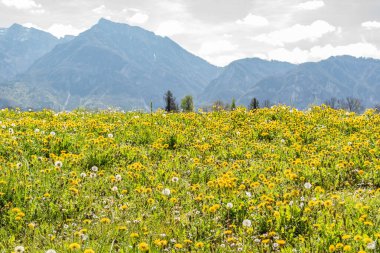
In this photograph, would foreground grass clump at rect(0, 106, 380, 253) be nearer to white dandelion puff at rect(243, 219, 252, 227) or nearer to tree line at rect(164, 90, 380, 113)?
white dandelion puff at rect(243, 219, 252, 227)

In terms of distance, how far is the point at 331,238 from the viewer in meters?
5.23

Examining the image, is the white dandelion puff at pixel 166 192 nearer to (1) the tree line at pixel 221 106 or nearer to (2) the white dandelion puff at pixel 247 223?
(2) the white dandelion puff at pixel 247 223

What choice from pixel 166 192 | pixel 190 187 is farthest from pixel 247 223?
pixel 190 187

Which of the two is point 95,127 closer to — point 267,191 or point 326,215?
point 267,191

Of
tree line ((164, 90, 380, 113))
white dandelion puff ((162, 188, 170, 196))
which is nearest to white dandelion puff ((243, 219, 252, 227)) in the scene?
white dandelion puff ((162, 188, 170, 196))

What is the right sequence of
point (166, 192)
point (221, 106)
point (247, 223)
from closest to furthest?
point (247, 223), point (166, 192), point (221, 106)

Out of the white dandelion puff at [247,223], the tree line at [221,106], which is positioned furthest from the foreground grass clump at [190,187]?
the tree line at [221,106]

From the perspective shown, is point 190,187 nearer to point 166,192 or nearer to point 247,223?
Answer: point 166,192

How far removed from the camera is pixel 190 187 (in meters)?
7.94

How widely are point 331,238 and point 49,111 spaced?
13.8 meters

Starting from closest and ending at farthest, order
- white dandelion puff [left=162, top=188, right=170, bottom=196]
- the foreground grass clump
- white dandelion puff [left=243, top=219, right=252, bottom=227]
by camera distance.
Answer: the foreground grass clump
white dandelion puff [left=243, top=219, right=252, bottom=227]
white dandelion puff [left=162, top=188, right=170, bottom=196]

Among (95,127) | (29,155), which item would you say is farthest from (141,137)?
(29,155)

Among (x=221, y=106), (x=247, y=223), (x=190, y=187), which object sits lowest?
(x=247, y=223)

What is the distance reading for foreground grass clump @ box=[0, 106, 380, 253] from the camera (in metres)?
5.57
